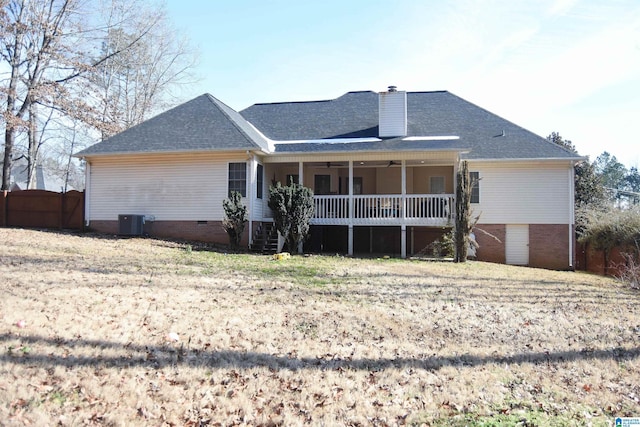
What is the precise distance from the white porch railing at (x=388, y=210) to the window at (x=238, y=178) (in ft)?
8.93

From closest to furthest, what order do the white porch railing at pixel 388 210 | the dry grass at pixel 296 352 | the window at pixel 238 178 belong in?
the dry grass at pixel 296 352 < the white porch railing at pixel 388 210 < the window at pixel 238 178

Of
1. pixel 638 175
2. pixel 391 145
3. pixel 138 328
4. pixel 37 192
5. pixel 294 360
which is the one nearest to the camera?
pixel 294 360

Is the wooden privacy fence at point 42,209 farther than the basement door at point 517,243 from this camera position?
Yes

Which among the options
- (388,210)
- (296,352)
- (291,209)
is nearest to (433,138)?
(388,210)

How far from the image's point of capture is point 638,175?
6531 centimetres

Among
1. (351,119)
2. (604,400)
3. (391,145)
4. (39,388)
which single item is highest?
(351,119)

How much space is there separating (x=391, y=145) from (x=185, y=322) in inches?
492

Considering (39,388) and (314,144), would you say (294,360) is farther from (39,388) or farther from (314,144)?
(314,144)

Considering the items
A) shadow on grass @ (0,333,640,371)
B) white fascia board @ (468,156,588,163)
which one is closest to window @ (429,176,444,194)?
white fascia board @ (468,156,588,163)

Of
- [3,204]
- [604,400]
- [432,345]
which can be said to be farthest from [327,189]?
[604,400]

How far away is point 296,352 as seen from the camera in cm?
585

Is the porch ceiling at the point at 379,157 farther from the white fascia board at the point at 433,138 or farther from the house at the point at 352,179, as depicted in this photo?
the white fascia board at the point at 433,138

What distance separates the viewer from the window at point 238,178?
17281 millimetres

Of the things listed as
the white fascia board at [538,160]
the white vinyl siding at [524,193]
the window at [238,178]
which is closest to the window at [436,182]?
the white vinyl siding at [524,193]
